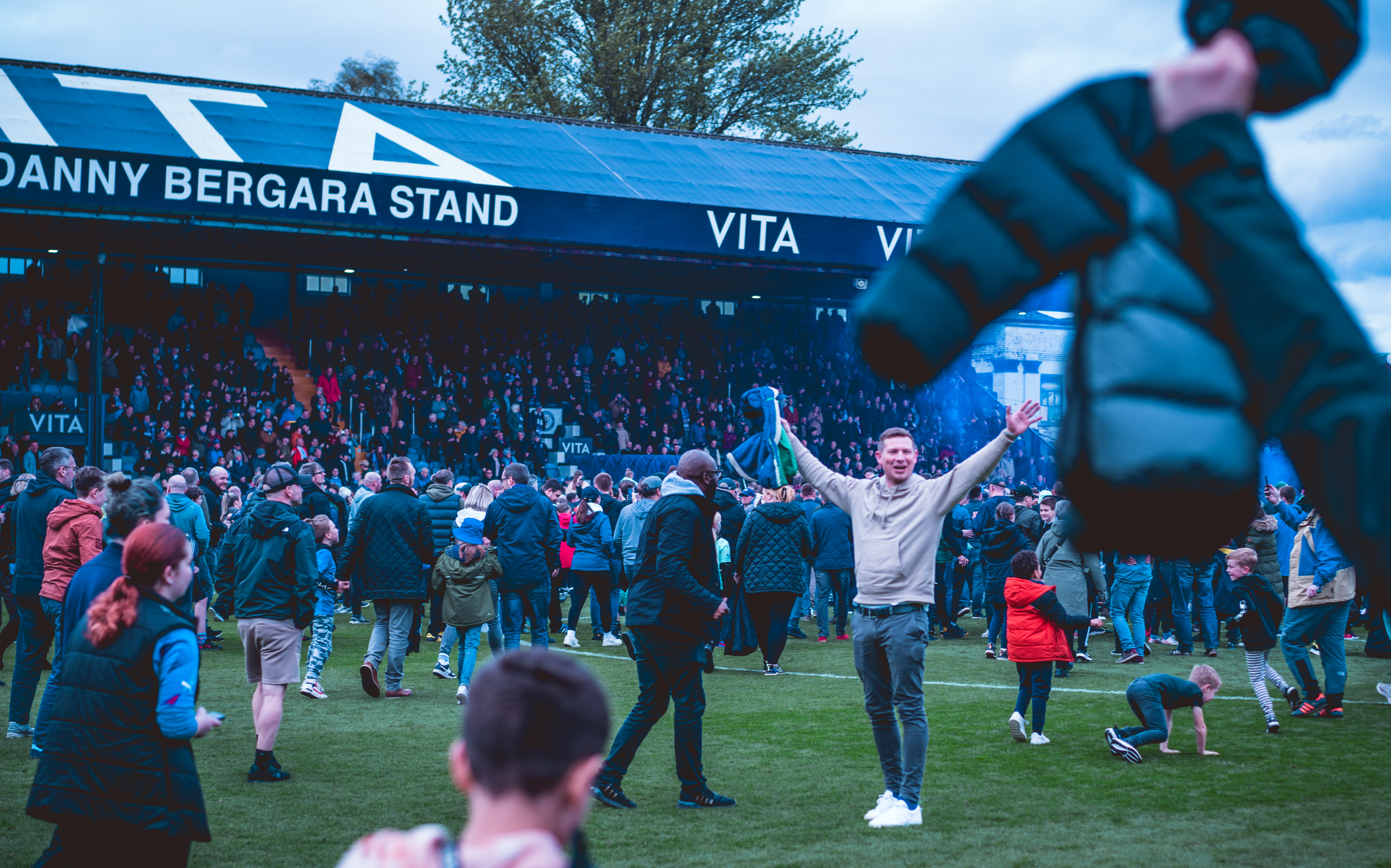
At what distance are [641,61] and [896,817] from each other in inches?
1456

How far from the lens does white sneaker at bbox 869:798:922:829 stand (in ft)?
21.7

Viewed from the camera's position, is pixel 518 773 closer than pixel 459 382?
Yes

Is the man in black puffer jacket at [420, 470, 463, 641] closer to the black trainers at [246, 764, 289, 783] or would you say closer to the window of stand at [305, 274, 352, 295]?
the black trainers at [246, 764, 289, 783]

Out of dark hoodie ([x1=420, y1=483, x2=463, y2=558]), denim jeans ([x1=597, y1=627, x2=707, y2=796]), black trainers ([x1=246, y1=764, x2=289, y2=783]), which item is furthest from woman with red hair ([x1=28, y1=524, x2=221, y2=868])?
dark hoodie ([x1=420, y1=483, x2=463, y2=558])

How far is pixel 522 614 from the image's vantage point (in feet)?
38.8

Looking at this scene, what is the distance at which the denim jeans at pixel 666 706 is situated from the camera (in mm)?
7113

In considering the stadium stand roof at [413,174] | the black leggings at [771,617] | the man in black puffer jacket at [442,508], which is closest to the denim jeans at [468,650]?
the man in black puffer jacket at [442,508]

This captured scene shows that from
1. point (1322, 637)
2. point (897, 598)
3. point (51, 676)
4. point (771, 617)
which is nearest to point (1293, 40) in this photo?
point (897, 598)

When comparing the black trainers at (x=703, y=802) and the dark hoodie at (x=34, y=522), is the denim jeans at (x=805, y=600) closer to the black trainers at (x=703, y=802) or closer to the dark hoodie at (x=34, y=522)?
the black trainers at (x=703, y=802)

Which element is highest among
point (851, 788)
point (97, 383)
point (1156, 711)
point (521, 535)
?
point (97, 383)

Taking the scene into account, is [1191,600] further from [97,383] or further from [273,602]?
[97,383]

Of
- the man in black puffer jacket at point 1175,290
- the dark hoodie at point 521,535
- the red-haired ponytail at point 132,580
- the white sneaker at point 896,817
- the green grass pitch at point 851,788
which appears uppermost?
the man in black puffer jacket at point 1175,290

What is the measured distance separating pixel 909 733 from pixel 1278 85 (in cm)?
546

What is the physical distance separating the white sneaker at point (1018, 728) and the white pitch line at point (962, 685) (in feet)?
5.06
